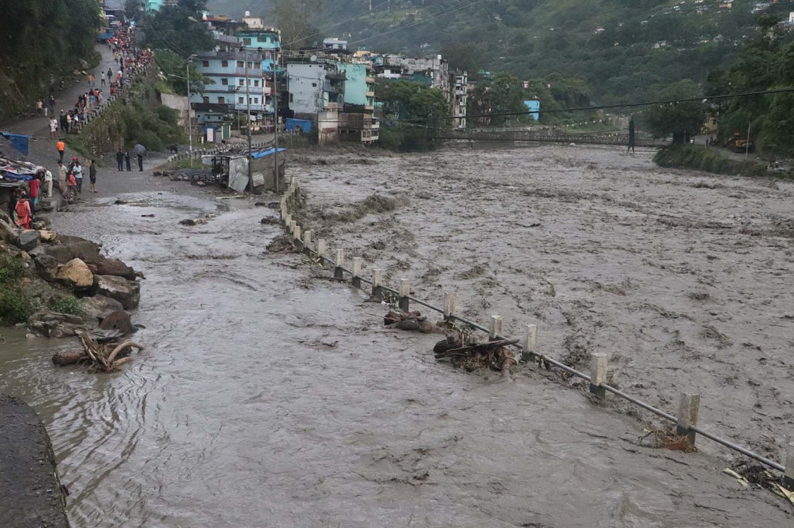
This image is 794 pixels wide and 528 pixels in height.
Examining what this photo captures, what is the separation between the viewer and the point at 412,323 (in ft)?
51.4

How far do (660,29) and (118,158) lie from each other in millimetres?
148351

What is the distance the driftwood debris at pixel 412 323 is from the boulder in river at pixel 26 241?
873 cm

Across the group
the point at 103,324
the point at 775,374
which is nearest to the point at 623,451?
the point at 775,374

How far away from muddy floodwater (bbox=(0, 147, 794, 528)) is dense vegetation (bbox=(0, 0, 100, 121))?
48.5 ft

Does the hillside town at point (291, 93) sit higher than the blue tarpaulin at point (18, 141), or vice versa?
the hillside town at point (291, 93)

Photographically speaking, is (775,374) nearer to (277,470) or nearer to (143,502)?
(277,470)

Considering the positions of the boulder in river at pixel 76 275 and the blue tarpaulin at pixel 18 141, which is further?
the blue tarpaulin at pixel 18 141

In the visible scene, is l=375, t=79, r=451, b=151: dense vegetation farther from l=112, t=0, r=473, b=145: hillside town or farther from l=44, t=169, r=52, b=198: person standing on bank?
l=44, t=169, r=52, b=198: person standing on bank

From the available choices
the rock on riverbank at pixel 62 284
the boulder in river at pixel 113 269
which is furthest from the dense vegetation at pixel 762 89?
the rock on riverbank at pixel 62 284

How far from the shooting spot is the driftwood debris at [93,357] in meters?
12.4

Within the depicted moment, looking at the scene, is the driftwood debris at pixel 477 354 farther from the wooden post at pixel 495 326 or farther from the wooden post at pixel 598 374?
the wooden post at pixel 598 374

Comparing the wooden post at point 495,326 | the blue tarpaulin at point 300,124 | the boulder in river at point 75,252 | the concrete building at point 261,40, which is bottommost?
the wooden post at point 495,326

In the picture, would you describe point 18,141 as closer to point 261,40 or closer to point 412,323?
point 412,323

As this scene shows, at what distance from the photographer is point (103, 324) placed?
14.5 meters
